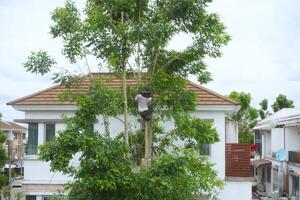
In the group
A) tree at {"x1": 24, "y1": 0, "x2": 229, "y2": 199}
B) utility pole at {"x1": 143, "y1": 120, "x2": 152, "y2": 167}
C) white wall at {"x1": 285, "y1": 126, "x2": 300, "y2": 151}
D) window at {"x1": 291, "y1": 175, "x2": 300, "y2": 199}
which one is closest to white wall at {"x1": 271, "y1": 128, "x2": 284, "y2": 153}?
white wall at {"x1": 285, "y1": 126, "x2": 300, "y2": 151}

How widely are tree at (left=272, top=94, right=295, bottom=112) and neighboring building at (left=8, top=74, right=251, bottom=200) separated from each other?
33.1m

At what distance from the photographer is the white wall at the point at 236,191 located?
16.9 metres

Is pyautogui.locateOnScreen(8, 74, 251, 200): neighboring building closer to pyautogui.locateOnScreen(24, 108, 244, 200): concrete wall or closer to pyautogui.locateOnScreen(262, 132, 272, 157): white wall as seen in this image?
pyautogui.locateOnScreen(24, 108, 244, 200): concrete wall

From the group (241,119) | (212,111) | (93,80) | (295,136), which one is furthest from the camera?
(241,119)

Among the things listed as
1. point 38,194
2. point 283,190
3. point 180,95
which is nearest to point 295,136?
point 283,190

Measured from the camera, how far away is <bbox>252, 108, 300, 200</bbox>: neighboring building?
3131cm

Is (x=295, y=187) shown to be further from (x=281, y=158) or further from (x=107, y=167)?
(x=107, y=167)

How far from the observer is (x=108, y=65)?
11.7 metres

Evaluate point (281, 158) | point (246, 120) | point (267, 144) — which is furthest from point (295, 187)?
point (246, 120)

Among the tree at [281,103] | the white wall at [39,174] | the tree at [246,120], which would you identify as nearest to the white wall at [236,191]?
the white wall at [39,174]

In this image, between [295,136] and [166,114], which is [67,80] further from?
[295,136]

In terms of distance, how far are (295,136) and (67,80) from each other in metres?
26.0

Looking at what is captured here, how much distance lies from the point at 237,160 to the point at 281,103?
33.3 metres

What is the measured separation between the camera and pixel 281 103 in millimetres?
49094
